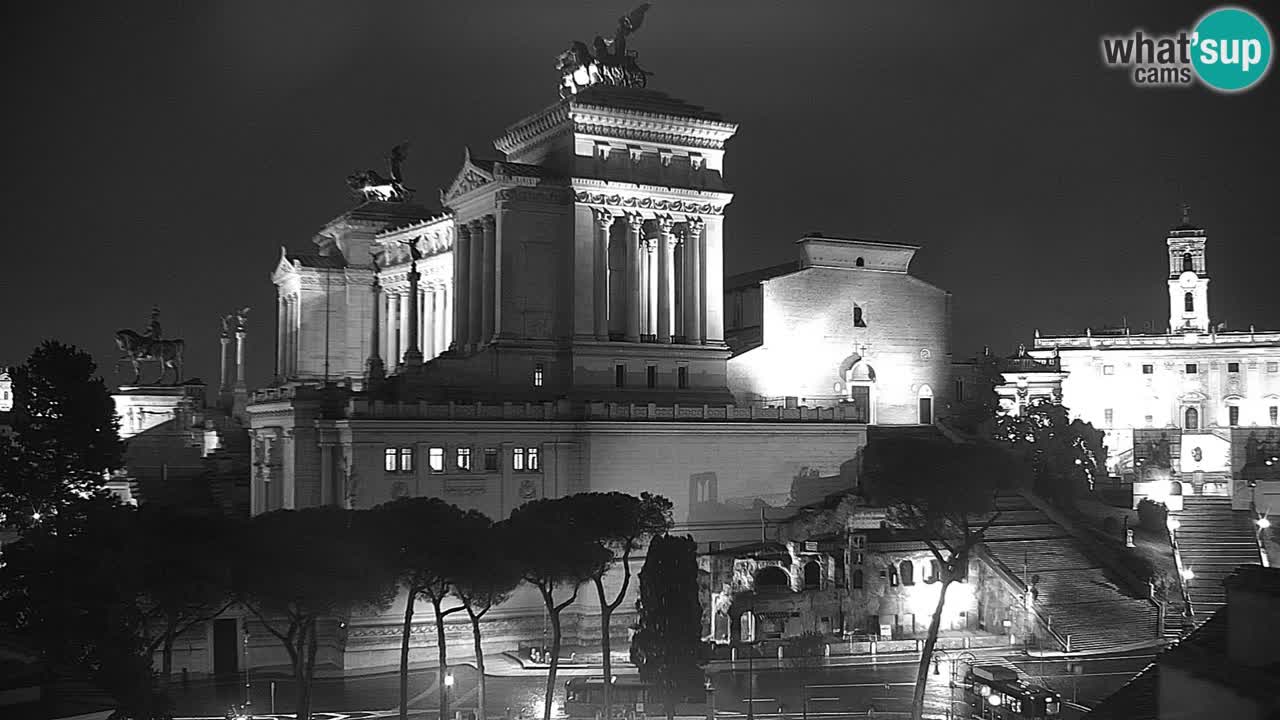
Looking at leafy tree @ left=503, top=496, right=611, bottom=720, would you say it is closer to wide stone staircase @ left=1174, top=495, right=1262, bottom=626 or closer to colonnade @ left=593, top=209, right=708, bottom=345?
colonnade @ left=593, top=209, right=708, bottom=345

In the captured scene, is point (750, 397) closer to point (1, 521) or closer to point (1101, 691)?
point (1101, 691)

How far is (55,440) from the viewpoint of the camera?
70.4 meters

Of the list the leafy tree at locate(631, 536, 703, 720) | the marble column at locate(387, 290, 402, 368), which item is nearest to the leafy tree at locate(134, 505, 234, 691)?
the leafy tree at locate(631, 536, 703, 720)

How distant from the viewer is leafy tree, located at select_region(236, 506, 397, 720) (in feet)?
162

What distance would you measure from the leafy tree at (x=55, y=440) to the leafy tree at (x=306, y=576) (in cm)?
1990

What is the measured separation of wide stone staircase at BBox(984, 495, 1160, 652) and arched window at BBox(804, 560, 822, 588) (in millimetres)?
9890

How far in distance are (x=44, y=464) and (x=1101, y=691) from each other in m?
52.3

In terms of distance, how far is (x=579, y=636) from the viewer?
225ft

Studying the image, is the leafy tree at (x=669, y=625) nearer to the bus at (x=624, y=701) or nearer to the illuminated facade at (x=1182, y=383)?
the bus at (x=624, y=701)

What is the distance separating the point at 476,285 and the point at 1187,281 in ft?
255

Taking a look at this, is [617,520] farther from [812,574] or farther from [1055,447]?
[1055,447]

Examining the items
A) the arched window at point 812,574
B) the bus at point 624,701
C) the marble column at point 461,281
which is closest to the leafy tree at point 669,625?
the bus at point 624,701

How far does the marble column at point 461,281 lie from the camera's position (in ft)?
272

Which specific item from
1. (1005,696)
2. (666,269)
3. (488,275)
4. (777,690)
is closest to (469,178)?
(488,275)
